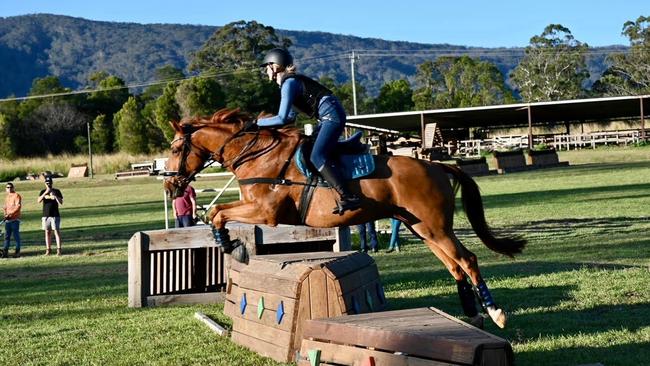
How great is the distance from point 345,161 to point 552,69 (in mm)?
112619

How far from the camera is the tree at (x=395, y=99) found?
107750mm

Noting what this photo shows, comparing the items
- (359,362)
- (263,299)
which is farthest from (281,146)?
(359,362)

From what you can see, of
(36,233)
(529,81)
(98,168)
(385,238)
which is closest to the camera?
(385,238)

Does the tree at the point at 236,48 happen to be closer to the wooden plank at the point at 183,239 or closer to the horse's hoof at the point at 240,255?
the wooden plank at the point at 183,239

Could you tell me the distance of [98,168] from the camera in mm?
82312

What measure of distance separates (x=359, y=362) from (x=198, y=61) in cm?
12016

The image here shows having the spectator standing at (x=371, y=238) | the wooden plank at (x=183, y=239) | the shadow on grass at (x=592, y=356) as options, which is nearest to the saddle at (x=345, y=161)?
the shadow on grass at (x=592, y=356)

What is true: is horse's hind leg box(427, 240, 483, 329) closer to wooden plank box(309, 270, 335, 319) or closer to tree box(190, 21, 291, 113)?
wooden plank box(309, 270, 335, 319)

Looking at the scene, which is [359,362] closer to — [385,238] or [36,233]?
[385,238]

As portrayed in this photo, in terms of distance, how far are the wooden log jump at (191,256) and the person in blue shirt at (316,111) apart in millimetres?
2800

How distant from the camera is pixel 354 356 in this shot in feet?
21.6

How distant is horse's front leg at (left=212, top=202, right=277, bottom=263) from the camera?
928 centimetres

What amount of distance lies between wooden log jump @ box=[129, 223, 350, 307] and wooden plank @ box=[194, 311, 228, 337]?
1.50m

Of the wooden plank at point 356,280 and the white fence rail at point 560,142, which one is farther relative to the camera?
the white fence rail at point 560,142
